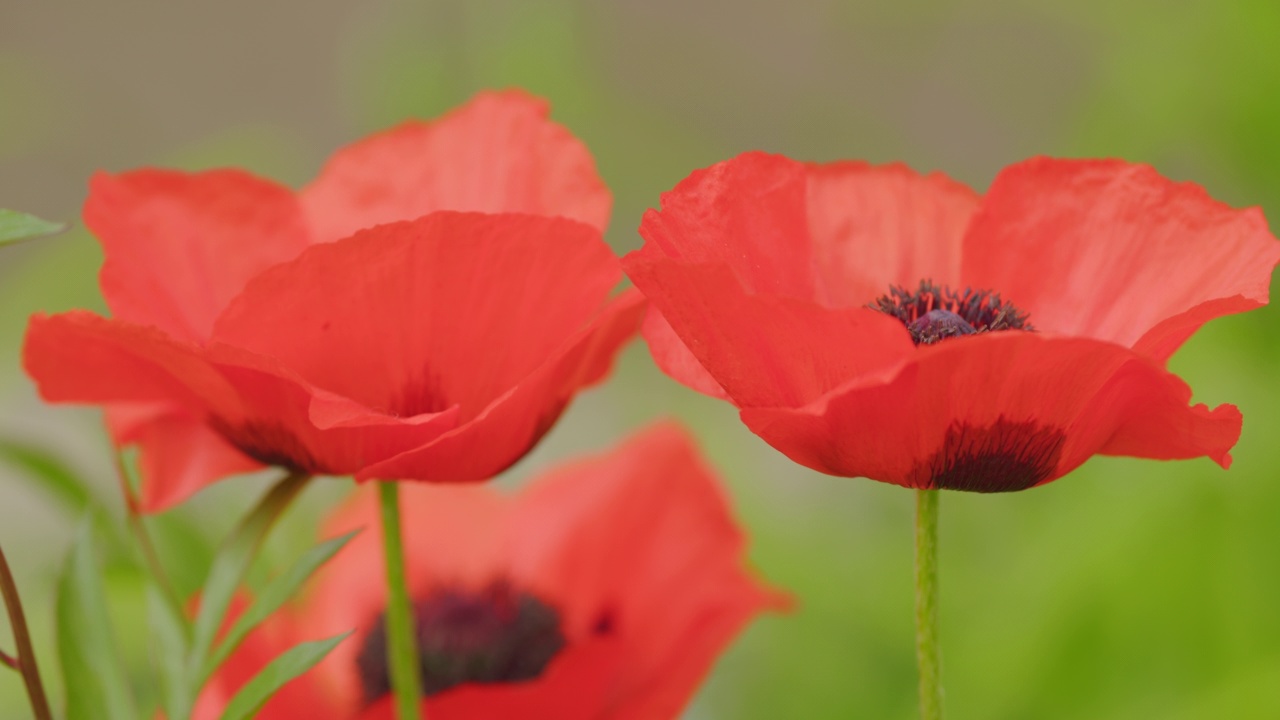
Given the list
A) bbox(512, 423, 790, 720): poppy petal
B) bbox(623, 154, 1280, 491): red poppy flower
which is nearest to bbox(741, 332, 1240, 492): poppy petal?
bbox(623, 154, 1280, 491): red poppy flower

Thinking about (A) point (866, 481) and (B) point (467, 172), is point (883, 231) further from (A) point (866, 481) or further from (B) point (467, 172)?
(A) point (866, 481)

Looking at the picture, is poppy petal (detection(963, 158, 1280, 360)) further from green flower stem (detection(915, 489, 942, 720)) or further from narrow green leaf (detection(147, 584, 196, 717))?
narrow green leaf (detection(147, 584, 196, 717))

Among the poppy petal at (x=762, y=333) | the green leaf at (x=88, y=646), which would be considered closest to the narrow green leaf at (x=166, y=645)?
the green leaf at (x=88, y=646)

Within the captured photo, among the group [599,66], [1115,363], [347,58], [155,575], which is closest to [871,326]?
[1115,363]

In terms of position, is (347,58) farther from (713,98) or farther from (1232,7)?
(1232,7)

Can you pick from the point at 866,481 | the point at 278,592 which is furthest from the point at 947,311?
the point at 866,481

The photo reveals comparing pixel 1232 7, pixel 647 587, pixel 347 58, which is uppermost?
pixel 347 58
